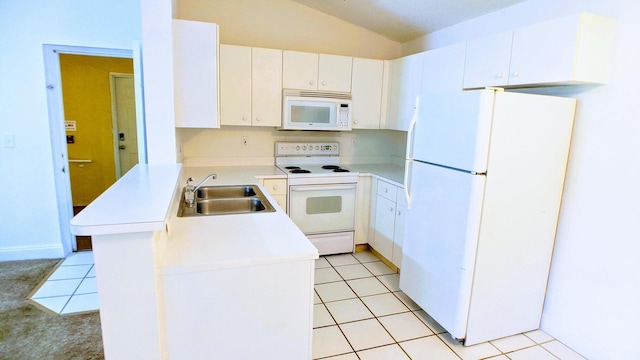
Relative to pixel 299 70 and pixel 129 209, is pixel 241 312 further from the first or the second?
pixel 299 70

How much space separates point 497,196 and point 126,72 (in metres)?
4.81

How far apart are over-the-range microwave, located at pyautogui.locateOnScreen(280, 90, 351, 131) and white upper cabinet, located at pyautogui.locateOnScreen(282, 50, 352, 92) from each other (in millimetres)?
69

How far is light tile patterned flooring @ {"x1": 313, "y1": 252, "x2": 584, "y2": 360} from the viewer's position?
2.08 metres

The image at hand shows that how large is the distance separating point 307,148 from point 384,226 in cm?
116

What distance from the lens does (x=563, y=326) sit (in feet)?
7.27

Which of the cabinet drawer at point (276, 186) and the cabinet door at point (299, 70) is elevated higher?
the cabinet door at point (299, 70)

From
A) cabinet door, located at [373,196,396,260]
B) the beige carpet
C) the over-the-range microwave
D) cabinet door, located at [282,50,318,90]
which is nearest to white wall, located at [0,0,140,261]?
the beige carpet

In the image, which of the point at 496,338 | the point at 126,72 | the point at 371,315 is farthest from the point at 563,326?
the point at 126,72

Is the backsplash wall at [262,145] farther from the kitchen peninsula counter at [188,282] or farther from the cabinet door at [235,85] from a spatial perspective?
the kitchen peninsula counter at [188,282]

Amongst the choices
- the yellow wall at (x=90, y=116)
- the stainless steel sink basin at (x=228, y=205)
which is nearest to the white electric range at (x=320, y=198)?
the stainless steel sink basin at (x=228, y=205)

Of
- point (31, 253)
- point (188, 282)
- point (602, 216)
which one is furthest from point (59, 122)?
point (602, 216)

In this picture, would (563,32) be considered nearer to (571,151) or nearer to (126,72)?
(571,151)

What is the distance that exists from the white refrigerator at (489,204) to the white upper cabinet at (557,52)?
171 mm

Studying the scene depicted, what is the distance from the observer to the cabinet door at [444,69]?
265 cm
